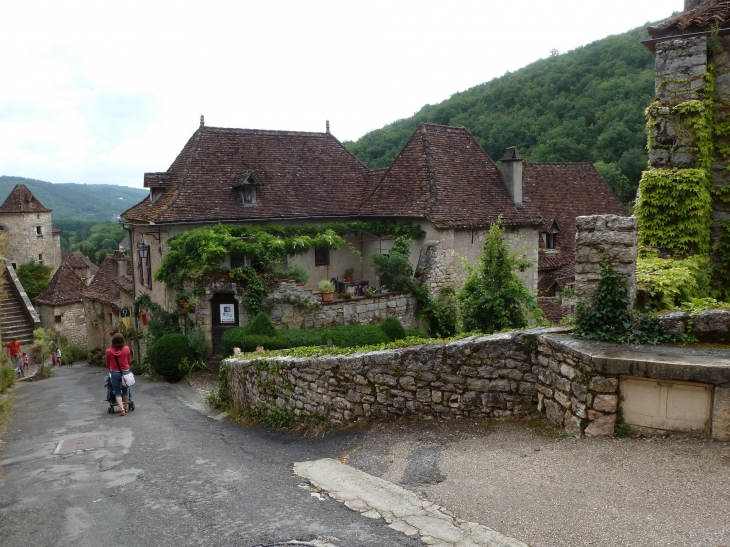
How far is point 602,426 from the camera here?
20.7 ft

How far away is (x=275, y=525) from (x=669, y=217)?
8542 mm

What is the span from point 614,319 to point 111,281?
30.8 m

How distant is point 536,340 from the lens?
7.27m

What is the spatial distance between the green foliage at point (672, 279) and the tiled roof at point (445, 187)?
11.7 metres

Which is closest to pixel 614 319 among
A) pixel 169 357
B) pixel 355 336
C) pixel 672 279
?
pixel 672 279

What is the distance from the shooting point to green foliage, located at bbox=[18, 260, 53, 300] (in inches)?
2062

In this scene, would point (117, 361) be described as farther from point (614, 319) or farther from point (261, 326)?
point (614, 319)

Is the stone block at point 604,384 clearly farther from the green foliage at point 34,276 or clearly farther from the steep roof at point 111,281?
the green foliage at point 34,276

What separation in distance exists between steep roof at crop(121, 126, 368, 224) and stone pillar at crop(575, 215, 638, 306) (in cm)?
1584

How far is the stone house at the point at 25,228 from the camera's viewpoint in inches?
2090

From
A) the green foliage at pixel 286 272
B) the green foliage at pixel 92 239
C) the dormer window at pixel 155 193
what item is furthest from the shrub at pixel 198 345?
the green foliage at pixel 92 239

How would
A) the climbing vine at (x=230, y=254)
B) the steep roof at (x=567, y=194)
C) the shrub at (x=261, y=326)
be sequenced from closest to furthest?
the shrub at (x=261, y=326) < the climbing vine at (x=230, y=254) < the steep roof at (x=567, y=194)

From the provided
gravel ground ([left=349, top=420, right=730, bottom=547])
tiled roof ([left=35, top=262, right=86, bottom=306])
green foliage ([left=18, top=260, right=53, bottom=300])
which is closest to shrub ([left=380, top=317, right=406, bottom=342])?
gravel ground ([left=349, top=420, right=730, bottom=547])

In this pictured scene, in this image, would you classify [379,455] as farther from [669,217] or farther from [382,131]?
[382,131]
